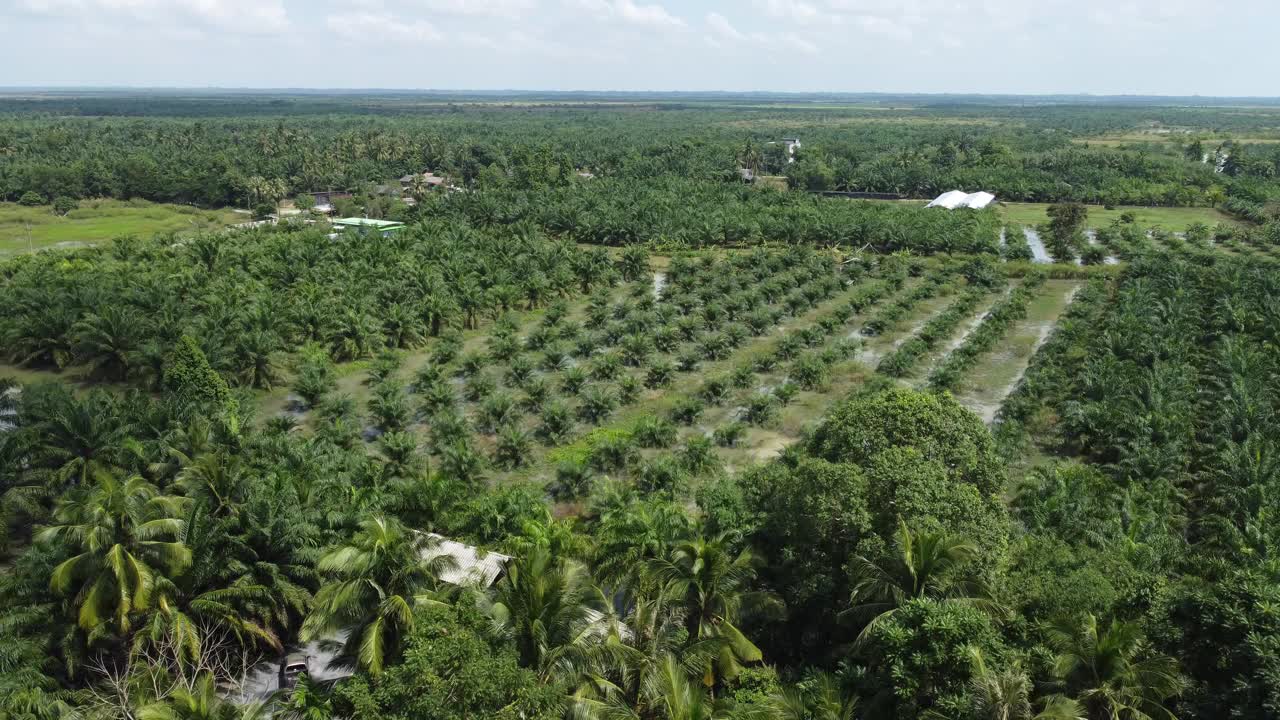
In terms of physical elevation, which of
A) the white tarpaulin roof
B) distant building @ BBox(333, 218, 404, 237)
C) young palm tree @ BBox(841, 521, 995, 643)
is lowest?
young palm tree @ BBox(841, 521, 995, 643)

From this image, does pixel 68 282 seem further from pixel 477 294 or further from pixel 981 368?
pixel 981 368

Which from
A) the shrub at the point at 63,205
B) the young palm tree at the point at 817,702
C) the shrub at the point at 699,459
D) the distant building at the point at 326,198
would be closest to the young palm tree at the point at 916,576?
the young palm tree at the point at 817,702

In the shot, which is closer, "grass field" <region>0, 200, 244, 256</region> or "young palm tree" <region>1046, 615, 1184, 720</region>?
"young palm tree" <region>1046, 615, 1184, 720</region>

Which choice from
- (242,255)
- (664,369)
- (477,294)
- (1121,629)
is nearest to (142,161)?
(242,255)

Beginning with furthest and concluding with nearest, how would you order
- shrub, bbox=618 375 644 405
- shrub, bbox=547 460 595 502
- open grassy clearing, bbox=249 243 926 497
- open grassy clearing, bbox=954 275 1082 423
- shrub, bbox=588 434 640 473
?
open grassy clearing, bbox=954 275 1082 423 → shrub, bbox=618 375 644 405 → open grassy clearing, bbox=249 243 926 497 → shrub, bbox=588 434 640 473 → shrub, bbox=547 460 595 502

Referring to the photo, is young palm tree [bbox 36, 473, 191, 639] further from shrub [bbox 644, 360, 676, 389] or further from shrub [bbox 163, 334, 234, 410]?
shrub [bbox 644, 360, 676, 389]

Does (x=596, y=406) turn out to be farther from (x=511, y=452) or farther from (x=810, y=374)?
(x=810, y=374)

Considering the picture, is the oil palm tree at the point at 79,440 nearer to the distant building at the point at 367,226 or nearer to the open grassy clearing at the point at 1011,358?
the open grassy clearing at the point at 1011,358

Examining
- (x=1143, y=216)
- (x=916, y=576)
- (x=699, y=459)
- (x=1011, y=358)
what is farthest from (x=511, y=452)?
(x=1143, y=216)

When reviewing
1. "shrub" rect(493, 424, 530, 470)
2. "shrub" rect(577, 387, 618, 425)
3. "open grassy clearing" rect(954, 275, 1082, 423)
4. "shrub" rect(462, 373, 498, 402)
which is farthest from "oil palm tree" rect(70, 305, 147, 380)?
"open grassy clearing" rect(954, 275, 1082, 423)
